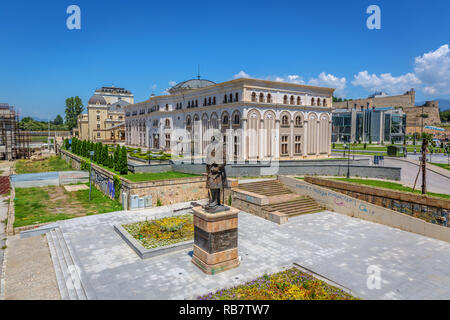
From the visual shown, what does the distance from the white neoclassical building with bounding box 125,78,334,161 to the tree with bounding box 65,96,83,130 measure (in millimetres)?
82768

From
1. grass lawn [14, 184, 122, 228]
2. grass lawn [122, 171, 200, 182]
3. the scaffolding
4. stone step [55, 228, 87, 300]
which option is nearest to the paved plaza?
stone step [55, 228, 87, 300]

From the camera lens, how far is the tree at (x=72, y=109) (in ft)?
377

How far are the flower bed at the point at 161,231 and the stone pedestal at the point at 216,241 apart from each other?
345 centimetres

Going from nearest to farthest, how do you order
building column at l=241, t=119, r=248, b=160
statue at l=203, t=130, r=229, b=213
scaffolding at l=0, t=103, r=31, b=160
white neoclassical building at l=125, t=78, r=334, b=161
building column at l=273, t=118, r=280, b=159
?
statue at l=203, t=130, r=229, b=213, building column at l=241, t=119, r=248, b=160, white neoclassical building at l=125, t=78, r=334, b=161, building column at l=273, t=118, r=280, b=159, scaffolding at l=0, t=103, r=31, b=160

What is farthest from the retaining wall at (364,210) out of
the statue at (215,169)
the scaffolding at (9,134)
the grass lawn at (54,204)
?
the scaffolding at (9,134)

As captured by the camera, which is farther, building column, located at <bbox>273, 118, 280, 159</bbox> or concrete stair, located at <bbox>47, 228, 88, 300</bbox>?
building column, located at <bbox>273, 118, 280, 159</bbox>

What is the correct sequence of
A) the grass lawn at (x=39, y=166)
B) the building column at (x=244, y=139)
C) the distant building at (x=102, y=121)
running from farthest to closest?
the distant building at (x=102, y=121)
the grass lawn at (x=39, y=166)
the building column at (x=244, y=139)

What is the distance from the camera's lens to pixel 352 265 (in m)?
13.5

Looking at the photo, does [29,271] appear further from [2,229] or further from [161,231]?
[2,229]

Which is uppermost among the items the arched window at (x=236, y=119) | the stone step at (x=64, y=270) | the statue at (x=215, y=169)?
the arched window at (x=236, y=119)

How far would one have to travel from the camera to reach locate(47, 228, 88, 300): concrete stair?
37.4ft

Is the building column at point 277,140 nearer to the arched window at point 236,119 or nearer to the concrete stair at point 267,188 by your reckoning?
the arched window at point 236,119

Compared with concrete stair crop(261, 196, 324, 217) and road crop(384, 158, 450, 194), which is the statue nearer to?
concrete stair crop(261, 196, 324, 217)
